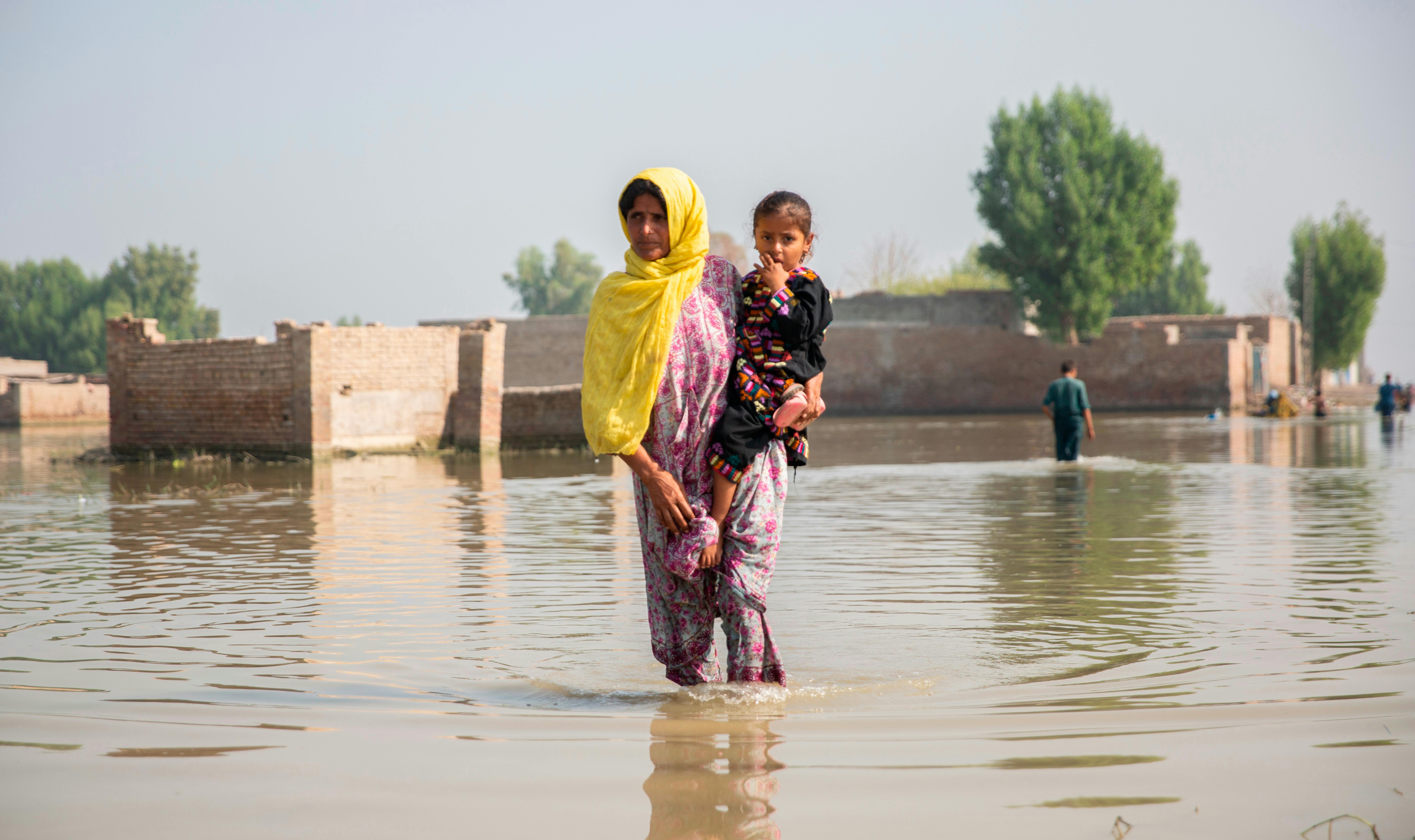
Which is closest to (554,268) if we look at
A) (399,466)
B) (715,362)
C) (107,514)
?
(399,466)

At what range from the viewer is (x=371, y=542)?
8.20 meters

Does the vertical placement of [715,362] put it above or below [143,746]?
above

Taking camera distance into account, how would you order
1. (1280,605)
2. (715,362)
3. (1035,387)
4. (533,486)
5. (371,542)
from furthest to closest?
(1035,387)
(533,486)
(371,542)
(1280,605)
(715,362)

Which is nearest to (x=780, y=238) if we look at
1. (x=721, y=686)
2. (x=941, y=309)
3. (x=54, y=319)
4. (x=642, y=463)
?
(x=642, y=463)

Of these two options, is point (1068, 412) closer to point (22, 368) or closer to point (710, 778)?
point (710, 778)

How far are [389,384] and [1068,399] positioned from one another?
1051 centimetres

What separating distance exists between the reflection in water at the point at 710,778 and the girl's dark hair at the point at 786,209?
52.7 inches

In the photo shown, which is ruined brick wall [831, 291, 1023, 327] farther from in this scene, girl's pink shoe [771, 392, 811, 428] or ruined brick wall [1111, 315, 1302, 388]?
girl's pink shoe [771, 392, 811, 428]

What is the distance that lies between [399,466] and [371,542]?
8914 millimetres

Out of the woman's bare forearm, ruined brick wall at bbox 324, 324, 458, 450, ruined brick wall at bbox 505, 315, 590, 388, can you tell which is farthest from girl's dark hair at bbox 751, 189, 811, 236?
ruined brick wall at bbox 505, 315, 590, 388

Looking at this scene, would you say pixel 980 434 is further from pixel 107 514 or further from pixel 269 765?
pixel 269 765

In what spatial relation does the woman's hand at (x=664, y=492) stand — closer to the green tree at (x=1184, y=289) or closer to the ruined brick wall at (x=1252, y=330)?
the ruined brick wall at (x=1252, y=330)

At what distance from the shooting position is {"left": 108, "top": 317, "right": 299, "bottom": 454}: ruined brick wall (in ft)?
61.3

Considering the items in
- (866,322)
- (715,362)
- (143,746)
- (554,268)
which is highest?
(554,268)
